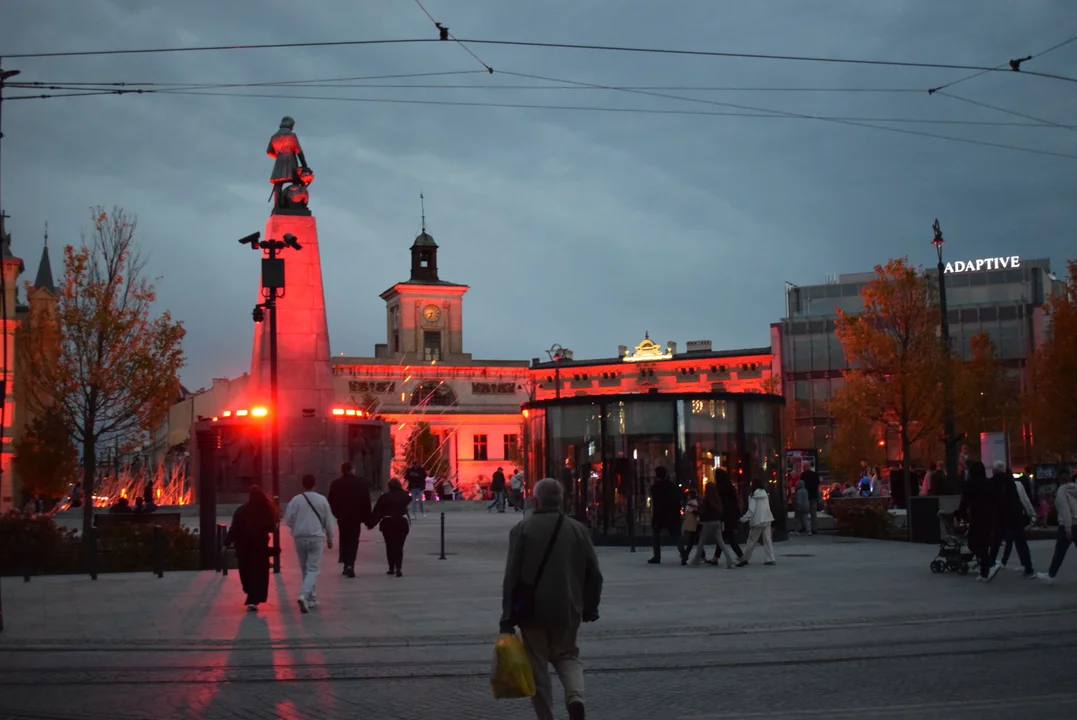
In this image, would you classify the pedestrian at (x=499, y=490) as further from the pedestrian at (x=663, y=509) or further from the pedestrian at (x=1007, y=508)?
the pedestrian at (x=1007, y=508)

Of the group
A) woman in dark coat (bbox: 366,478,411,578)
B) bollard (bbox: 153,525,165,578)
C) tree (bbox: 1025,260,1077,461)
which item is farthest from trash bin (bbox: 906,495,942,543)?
tree (bbox: 1025,260,1077,461)

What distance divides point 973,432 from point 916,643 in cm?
4202

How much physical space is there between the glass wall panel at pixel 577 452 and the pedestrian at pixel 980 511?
8935mm

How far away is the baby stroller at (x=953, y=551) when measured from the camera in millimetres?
18656

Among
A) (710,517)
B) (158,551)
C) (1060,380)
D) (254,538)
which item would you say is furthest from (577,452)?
(1060,380)

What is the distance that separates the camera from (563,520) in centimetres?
750

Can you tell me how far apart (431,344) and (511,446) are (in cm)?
1209

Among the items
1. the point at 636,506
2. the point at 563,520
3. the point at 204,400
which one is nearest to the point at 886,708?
the point at 563,520

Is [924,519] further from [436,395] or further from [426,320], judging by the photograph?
[426,320]

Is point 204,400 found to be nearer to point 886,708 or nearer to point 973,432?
point 973,432

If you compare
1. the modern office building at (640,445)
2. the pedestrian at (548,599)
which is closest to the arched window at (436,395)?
the modern office building at (640,445)

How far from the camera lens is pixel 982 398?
2247 inches

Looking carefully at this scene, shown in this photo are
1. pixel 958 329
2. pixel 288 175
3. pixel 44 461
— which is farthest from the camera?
pixel 958 329

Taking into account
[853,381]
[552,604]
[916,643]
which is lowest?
[916,643]
